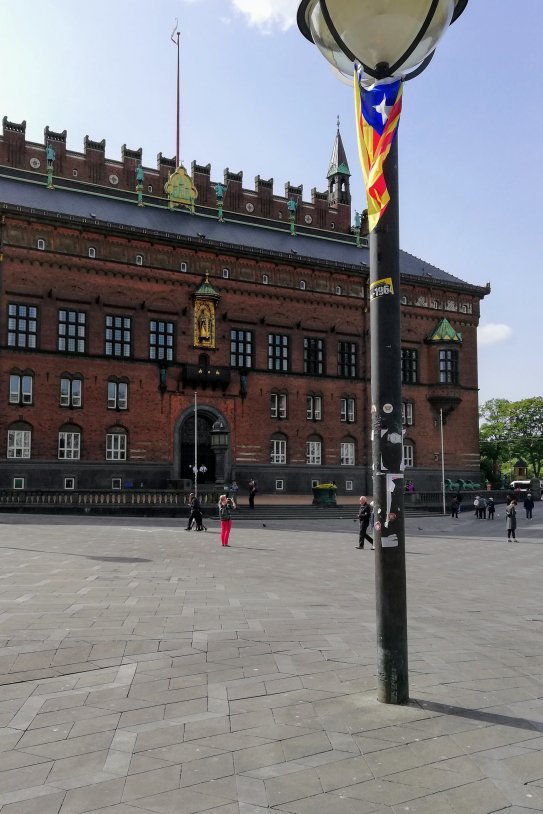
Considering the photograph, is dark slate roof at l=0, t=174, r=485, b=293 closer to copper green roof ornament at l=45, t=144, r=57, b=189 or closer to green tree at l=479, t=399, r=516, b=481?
copper green roof ornament at l=45, t=144, r=57, b=189

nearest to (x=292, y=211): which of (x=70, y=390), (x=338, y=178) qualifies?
(x=338, y=178)

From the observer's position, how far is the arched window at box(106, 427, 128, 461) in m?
42.8

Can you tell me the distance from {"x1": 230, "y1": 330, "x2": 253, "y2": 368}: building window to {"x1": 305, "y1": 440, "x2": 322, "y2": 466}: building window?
7.16 meters

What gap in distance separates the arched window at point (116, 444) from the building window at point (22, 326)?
6.89 m

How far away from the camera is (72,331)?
42531 mm

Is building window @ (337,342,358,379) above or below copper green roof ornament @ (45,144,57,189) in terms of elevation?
below

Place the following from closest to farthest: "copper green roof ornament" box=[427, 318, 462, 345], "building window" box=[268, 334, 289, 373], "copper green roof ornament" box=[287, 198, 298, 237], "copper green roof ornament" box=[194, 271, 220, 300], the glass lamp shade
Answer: the glass lamp shade, "copper green roof ornament" box=[194, 271, 220, 300], "building window" box=[268, 334, 289, 373], "copper green roof ornament" box=[427, 318, 462, 345], "copper green roof ornament" box=[287, 198, 298, 237]

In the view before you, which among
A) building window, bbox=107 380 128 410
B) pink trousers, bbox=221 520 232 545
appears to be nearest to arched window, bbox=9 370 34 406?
building window, bbox=107 380 128 410

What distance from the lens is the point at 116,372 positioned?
43.5 m

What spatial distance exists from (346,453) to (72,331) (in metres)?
21.1

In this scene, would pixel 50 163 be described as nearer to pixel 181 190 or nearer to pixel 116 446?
pixel 181 190

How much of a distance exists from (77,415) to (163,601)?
32.6 metres

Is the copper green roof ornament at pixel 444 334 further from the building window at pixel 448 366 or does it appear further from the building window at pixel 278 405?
the building window at pixel 278 405

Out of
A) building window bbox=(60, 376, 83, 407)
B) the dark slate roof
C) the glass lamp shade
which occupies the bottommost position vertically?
the glass lamp shade
